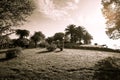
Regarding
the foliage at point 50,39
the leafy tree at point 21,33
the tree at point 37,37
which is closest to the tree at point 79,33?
the foliage at point 50,39

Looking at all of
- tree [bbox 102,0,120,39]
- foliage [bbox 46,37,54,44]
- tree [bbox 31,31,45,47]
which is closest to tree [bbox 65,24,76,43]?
foliage [bbox 46,37,54,44]

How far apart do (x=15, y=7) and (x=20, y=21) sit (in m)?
2.68

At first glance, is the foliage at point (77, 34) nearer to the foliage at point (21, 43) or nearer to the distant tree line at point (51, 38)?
the distant tree line at point (51, 38)

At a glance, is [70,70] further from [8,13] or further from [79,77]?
[8,13]

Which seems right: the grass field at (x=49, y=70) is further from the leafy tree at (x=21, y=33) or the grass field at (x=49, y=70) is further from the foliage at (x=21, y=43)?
the leafy tree at (x=21, y=33)

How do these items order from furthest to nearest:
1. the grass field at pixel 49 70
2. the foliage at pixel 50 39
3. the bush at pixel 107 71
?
1. the foliage at pixel 50 39
2. the bush at pixel 107 71
3. the grass field at pixel 49 70

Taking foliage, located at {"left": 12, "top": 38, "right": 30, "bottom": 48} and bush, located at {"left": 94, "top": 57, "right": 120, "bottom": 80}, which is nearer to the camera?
bush, located at {"left": 94, "top": 57, "right": 120, "bottom": 80}

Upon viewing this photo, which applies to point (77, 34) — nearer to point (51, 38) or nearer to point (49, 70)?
point (51, 38)

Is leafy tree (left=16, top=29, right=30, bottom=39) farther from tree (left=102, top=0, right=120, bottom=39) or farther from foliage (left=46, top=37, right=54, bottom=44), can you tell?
tree (left=102, top=0, right=120, bottom=39)

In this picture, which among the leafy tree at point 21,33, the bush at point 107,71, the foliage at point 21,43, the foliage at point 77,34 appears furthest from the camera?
the foliage at point 77,34

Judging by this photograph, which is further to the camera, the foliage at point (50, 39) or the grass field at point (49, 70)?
the foliage at point (50, 39)

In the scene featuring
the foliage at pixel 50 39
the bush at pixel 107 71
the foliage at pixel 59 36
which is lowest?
the bush at pixel 107 71

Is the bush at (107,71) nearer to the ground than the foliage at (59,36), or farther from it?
nearer to the ground

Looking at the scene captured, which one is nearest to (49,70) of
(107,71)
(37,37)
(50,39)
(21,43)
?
(107,71)
